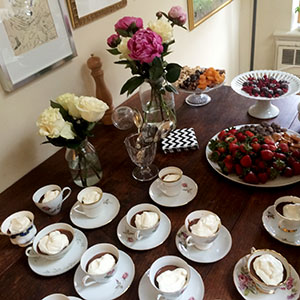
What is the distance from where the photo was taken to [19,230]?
0.89 m

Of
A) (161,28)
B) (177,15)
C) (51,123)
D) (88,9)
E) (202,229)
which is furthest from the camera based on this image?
(88,9)

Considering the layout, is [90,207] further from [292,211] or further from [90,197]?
[292,211]

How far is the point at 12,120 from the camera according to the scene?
44.3 inches

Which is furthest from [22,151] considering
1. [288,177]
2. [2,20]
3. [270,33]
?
[270,33]

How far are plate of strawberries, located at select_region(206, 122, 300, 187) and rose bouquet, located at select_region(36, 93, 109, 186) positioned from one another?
0.42 m

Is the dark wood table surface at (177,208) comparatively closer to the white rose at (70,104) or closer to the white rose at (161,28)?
the white rose at (70,104)

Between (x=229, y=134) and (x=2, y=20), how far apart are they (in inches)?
32.8

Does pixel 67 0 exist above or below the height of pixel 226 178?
above

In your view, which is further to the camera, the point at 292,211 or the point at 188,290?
the point at 292,211

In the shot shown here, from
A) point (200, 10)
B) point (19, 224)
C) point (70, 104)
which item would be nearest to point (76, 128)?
point (70, 104)

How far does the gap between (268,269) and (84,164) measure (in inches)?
26.2

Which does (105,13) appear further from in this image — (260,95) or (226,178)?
(226,178)

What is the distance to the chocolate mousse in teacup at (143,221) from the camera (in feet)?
2.83

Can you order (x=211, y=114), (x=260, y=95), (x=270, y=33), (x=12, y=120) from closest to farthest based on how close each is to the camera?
1. (x=12, y=120)
2. (x=260, y=95)
3. (x=211, y=114)
4. (x=270, y=33)
